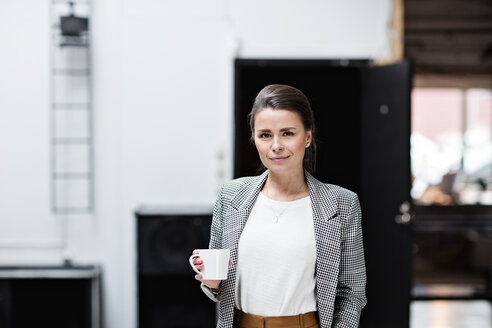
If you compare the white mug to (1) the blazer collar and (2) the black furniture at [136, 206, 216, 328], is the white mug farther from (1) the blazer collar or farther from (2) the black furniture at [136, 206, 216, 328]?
(2) the black furniture at [136, 206, 216, 328]

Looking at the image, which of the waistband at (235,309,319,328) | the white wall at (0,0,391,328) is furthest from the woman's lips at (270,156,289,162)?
the white wall at (0,0,391,328)

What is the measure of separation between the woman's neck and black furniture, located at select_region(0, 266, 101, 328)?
129 inches

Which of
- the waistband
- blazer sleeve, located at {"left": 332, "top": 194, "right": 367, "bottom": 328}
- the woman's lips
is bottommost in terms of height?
the waistband

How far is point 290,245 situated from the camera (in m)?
1.52

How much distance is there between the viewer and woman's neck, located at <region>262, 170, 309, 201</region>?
157 centimetres

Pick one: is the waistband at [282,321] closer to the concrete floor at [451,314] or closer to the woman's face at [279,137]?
the woman's face at [279,137]

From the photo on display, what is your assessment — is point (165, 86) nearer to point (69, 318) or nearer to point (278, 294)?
point (69, 318)

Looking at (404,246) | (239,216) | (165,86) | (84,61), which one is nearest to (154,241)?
(165,86)

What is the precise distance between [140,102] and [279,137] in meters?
3.51

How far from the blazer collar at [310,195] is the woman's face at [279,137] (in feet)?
0.47

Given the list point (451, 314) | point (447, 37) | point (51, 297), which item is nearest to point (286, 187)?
point (51, 297)

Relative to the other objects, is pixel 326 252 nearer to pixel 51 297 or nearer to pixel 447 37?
pixel 51 297

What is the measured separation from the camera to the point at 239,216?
157cm

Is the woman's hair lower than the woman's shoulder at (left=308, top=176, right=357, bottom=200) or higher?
higher
